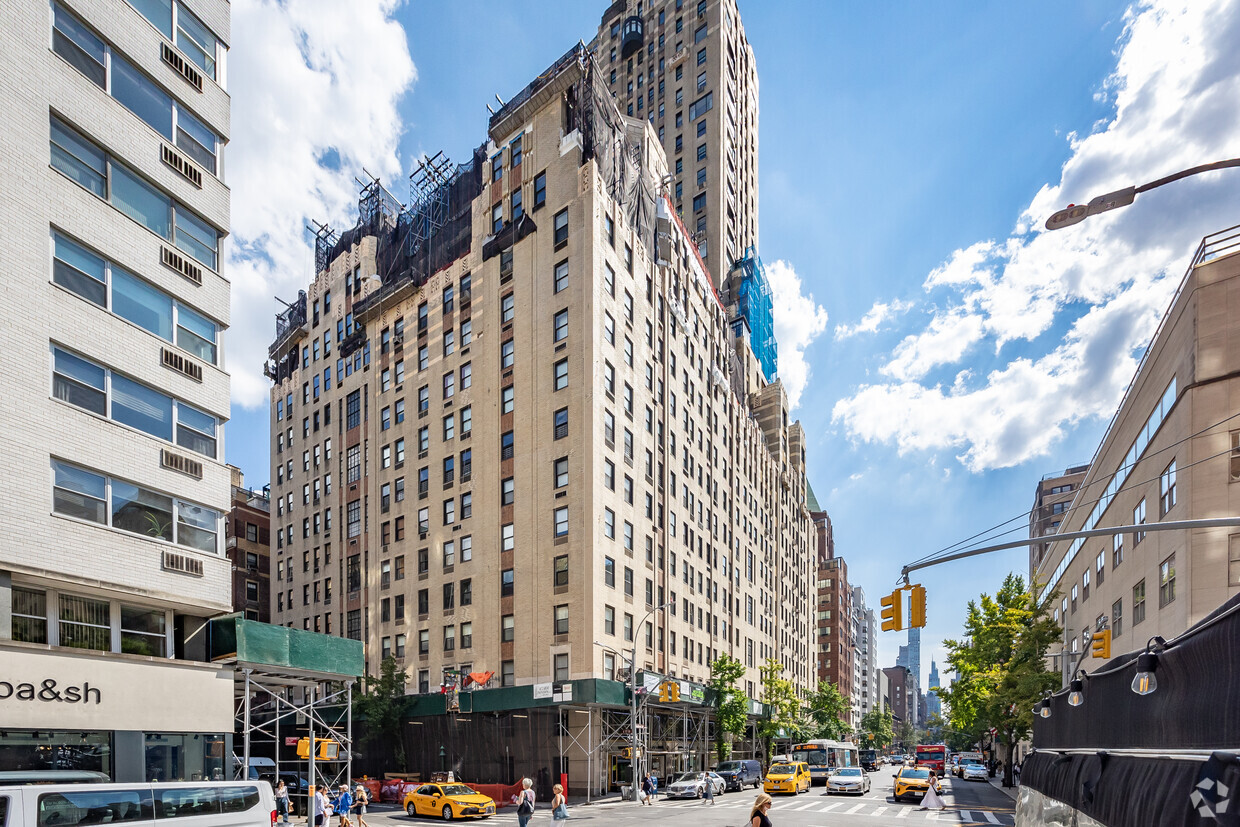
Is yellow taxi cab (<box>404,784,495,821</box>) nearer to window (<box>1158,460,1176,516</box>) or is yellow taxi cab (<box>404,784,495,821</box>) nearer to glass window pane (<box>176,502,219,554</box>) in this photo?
glass window pane (<box>176,502,219,554</box>)

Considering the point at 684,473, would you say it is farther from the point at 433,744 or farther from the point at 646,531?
the point at 433,744

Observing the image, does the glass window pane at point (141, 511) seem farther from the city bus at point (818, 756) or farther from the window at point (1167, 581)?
the city bus at point (818, 756)

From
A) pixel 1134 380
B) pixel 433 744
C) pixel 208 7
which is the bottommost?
pixel 433 744

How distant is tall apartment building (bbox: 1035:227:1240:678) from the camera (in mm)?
24797

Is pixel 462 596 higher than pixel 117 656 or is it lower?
lower

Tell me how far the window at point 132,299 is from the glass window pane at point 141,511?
4.36 meters

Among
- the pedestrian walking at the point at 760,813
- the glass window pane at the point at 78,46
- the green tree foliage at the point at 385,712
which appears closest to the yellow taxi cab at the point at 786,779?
the green tree foliage at the point at 385,712

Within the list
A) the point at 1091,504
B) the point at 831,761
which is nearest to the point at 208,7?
the point at 1091,504

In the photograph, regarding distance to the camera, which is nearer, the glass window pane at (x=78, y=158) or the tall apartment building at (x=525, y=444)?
the glass window pane at (x=78, y=158)

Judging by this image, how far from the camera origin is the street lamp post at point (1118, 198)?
31.7 feet

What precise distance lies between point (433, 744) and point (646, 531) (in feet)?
57.7

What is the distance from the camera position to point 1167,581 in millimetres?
28094

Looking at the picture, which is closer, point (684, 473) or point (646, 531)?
point (646, 531)

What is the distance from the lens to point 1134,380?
3466 cm
